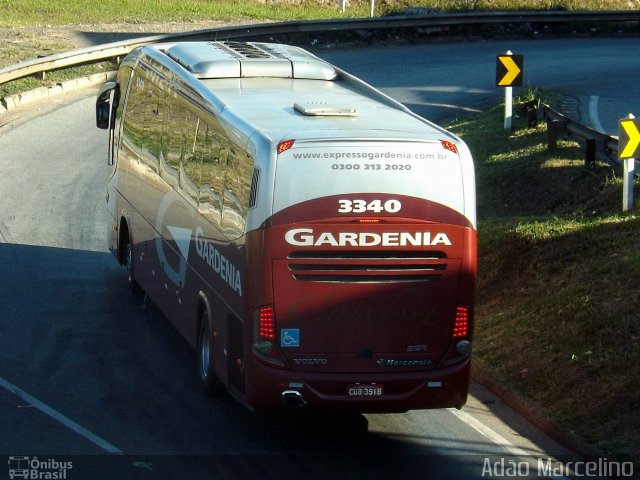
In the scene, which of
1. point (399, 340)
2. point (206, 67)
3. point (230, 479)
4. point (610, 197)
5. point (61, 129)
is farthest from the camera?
point (61, 129)

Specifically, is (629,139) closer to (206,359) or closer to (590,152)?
(590,152)

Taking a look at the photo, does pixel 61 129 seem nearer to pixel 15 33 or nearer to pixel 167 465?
pixel 15 33

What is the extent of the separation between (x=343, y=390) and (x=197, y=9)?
121 ft

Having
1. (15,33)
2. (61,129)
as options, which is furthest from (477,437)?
(15,33)

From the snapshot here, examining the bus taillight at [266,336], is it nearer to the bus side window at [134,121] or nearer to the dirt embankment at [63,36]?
the bus side window at [134,121]

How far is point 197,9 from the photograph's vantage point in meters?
45.7

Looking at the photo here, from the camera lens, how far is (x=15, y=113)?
90.1 feet

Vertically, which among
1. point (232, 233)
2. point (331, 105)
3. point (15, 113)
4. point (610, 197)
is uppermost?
point (331, 105)

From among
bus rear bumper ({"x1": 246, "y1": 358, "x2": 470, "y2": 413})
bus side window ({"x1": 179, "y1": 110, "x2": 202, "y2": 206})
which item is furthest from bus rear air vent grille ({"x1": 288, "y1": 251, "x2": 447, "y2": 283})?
bus side window ({"x1": 179, "y1": 110, "x2": 202, "y2": 206})

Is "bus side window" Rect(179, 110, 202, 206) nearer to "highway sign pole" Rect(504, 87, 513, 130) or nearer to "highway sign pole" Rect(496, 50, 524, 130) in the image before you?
"highway sign pole" Rect(496, 50, 524, 130)

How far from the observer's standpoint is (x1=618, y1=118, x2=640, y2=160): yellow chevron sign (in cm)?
1443

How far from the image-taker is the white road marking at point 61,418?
10.7 m

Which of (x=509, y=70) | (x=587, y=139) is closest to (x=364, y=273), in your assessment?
(x=587, y=139)

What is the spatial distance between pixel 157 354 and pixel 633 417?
18.1 feet
